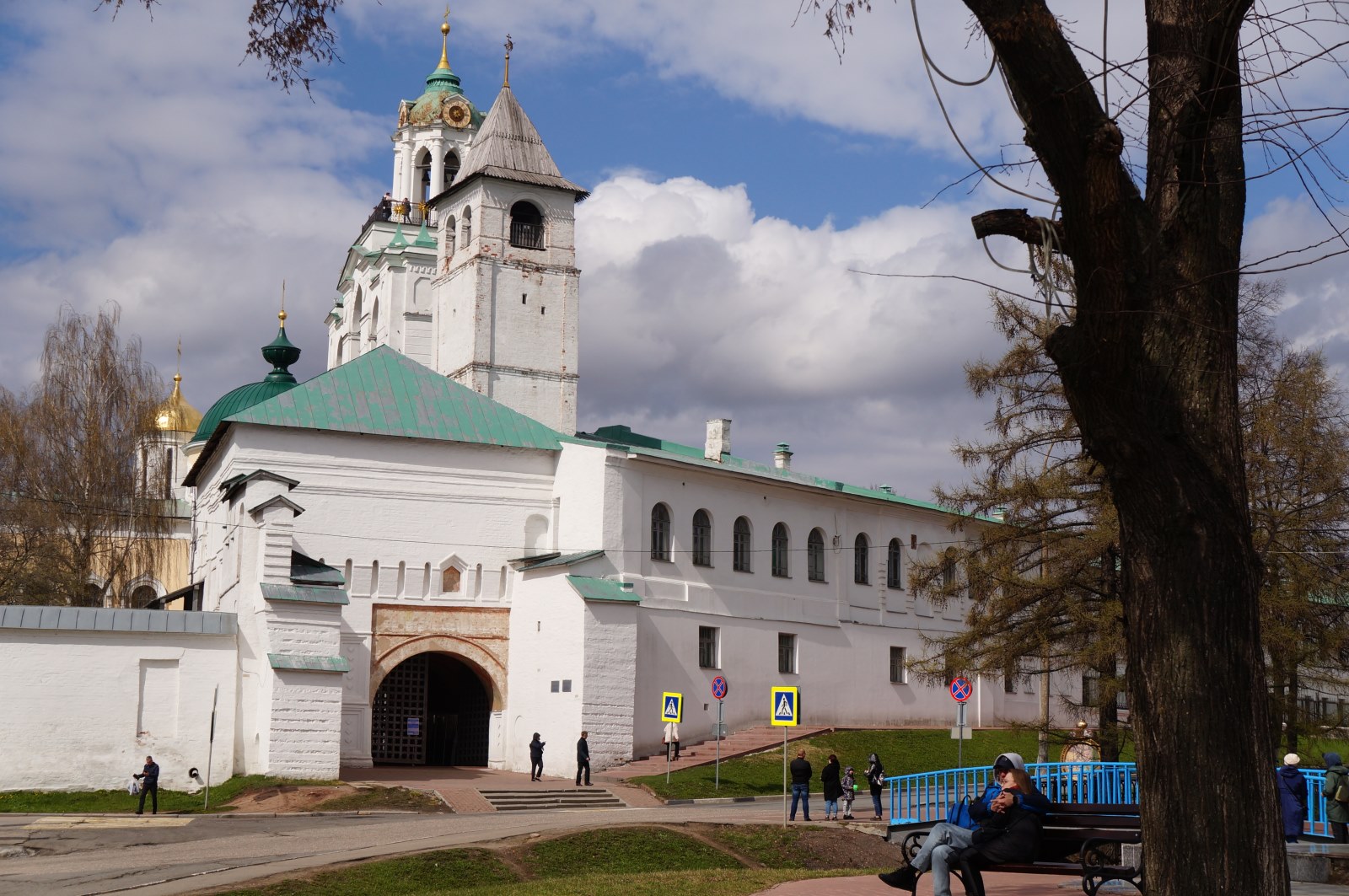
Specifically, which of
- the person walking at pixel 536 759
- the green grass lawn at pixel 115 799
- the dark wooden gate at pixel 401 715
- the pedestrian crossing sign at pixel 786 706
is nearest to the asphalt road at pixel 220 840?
the pedestrian crossing sign at pixel 786 706

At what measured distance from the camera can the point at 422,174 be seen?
6406 cm

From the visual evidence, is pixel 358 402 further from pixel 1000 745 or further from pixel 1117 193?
pixel 1117 193

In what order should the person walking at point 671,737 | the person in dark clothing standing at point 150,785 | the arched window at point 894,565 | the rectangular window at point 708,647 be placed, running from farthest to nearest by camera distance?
the arched window at point 894,565 < the rectangular window at point 708,647 < the person walking at point 671,737 < the person in dark clothing standing at point 150,785

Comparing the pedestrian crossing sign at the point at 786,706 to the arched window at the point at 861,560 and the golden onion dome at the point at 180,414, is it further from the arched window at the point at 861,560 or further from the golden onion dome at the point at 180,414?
the golden onion dome at the point at 180,414

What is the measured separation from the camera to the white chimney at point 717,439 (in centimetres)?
4606

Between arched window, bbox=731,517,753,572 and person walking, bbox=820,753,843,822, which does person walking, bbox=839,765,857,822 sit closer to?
person walking, bbox=820,753,843,822

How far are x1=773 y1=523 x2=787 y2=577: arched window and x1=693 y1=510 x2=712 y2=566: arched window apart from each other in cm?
263

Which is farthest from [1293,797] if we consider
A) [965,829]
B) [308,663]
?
[308,663]

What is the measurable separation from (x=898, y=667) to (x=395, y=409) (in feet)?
54.0

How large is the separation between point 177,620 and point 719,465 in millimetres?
15163

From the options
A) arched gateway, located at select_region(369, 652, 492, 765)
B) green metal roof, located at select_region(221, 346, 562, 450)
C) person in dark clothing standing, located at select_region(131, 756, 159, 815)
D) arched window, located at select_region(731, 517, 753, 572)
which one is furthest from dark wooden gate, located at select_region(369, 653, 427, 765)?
person in dark clothing standing, located at select_region(131, 756, 159, 815)

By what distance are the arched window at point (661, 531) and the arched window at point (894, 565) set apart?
9074 mm

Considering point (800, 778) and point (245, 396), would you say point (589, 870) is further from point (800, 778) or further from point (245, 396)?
point (245, 396)

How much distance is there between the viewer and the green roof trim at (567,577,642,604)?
3453 cm
